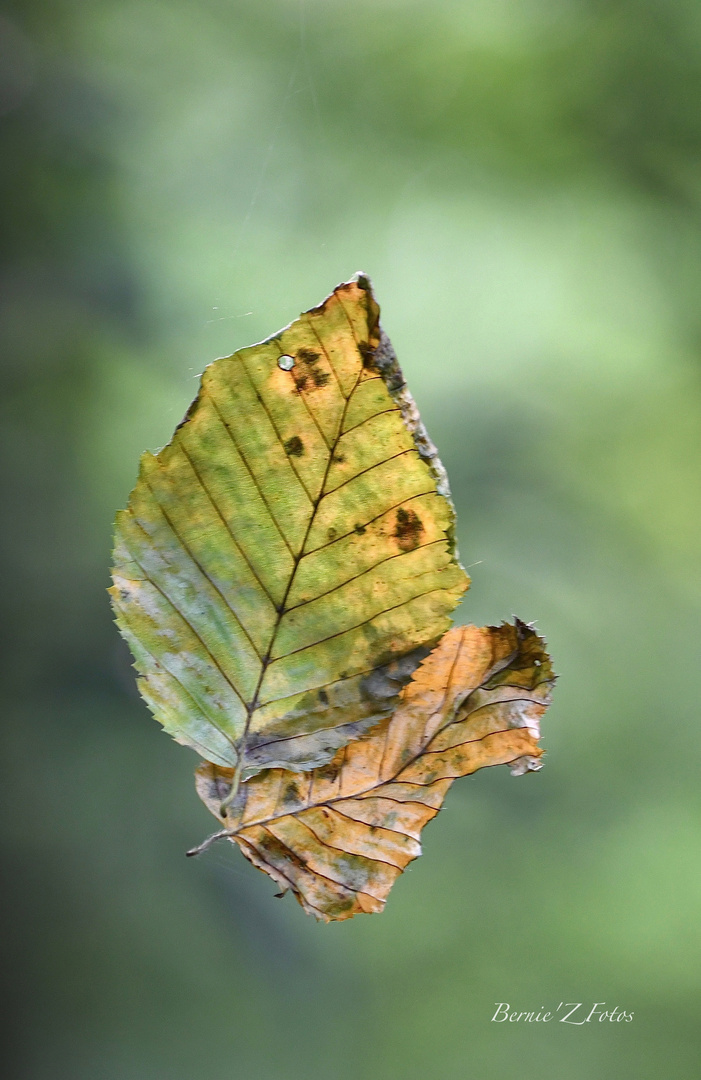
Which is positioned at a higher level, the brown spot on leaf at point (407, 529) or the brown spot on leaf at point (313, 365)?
the brown spot on leaf at point (313, 365)

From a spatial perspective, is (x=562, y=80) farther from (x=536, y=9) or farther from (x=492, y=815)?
(x=492, y=815)

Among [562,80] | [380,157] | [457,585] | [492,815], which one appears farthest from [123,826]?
[562,80]

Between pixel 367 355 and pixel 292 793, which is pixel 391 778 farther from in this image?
pixel 367 355

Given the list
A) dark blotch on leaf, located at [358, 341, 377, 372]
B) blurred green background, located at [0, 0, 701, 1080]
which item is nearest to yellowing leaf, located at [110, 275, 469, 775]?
dark blotch on leaf, located at [358, 341, 377, 372]

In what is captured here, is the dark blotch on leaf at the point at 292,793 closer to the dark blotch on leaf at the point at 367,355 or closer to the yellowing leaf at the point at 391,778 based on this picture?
the yellowing leaf at the point at 391,778

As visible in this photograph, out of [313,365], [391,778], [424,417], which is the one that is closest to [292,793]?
[391,778]

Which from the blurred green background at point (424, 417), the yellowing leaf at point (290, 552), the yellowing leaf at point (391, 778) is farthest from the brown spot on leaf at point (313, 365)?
the blurred green background at point (424, 417)
